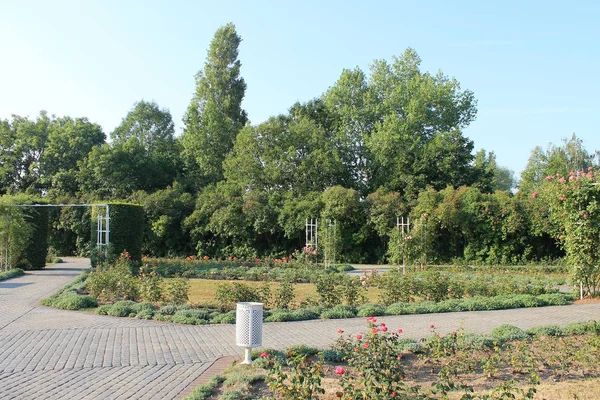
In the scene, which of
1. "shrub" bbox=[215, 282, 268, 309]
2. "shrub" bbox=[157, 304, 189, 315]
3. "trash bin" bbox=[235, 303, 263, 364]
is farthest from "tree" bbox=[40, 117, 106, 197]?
"trash bin" bbox=[235, 303, 263, 364]

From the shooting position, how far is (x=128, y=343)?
772 cm

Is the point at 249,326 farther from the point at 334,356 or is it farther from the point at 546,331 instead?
the point at 546,331

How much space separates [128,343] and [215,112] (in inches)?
1205

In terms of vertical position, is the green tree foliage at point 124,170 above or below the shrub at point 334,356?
above

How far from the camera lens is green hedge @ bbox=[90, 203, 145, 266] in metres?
20.2

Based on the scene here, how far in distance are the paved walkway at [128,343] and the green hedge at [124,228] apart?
8.37 metres

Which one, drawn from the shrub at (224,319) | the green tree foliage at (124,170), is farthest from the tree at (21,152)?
the shrub at (224,319)

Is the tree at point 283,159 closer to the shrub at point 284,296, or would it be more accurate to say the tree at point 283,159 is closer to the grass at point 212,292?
the grass at point 212,292

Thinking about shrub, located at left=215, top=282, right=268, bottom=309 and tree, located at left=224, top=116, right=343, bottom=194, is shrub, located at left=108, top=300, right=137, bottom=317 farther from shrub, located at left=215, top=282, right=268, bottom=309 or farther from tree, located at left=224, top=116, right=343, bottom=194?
tree, located at left=224, top=116, right=343, bottom=194

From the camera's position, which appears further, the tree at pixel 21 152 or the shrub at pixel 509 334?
the tree at pixel 21 152

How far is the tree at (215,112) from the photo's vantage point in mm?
37125

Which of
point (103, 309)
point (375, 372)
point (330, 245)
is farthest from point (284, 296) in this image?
point (330, 245)

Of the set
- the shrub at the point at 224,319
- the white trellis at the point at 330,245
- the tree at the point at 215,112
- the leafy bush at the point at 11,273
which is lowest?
the shrub at the point at 224,319

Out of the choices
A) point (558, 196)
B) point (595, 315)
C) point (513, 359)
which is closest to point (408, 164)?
point (558, 196)
